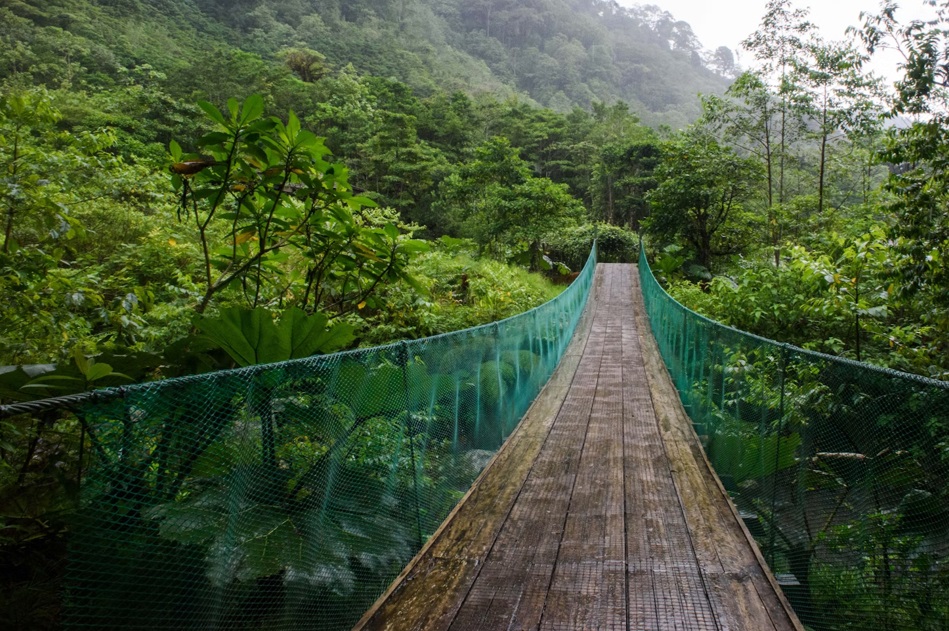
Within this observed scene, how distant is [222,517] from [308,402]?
55 cm

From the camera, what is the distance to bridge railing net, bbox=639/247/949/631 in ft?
5.45

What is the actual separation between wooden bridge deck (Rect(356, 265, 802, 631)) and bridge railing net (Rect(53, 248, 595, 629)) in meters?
0.30

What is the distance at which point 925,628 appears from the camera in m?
1.59

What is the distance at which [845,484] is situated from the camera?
212cm

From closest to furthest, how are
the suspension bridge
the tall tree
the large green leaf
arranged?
1. the suspension bridge
2. the large green leaf
3. the tall tree

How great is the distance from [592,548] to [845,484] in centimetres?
133

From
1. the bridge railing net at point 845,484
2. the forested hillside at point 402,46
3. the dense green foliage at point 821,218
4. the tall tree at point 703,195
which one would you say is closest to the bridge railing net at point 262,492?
the bridge railing net at point 845,484

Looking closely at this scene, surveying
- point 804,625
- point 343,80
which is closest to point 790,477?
point 804,625

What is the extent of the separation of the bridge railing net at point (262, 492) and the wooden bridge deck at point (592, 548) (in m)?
0.30

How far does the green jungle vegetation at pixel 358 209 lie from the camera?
2414mm

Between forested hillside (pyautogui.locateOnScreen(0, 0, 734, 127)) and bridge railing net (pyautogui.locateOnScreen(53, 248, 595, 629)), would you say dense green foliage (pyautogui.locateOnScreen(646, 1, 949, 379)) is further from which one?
forested hillside (pyautogui.locateOnScreen(0, 0, 734, 127))

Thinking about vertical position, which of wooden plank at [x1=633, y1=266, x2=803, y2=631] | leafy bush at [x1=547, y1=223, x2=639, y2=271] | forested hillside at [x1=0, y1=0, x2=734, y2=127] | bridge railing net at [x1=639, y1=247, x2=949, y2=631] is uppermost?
forested hillside at [x1=0, y1=0, x2=734, y2=127]

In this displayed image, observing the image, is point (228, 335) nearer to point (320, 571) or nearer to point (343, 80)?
point (320, 571)

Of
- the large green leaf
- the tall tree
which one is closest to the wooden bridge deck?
the large green leaf
